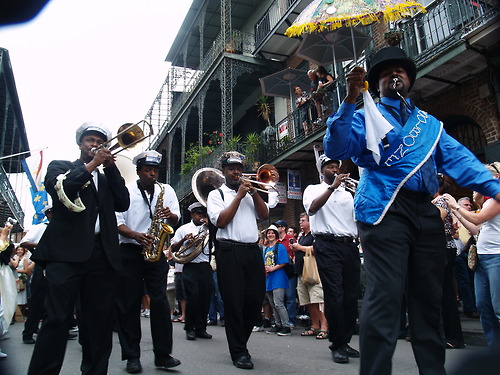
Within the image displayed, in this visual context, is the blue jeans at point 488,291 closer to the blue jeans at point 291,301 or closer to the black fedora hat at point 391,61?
the black fedora hat at point 391,61

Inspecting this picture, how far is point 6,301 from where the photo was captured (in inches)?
254

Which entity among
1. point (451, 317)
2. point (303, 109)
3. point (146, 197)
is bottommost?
point (451, 317)

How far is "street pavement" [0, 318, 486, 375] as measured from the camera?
3.88m

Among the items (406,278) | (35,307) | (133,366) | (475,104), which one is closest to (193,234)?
(35,307)

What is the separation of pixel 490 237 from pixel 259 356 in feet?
8.77

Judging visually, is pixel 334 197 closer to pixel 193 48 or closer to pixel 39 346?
pixel 39 346

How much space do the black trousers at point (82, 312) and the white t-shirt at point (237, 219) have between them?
1.32 metres

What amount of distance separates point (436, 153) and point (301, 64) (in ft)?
44.7

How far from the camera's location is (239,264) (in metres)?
4.23

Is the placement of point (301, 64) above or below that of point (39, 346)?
above

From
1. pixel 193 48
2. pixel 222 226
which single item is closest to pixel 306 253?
pixel 222 226

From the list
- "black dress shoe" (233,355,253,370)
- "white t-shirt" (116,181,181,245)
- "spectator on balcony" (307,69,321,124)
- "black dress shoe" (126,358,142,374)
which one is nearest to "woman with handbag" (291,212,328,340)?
"black dress shoe" (233,355,253,370)

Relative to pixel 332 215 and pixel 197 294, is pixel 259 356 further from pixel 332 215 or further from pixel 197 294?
pixel 197 294

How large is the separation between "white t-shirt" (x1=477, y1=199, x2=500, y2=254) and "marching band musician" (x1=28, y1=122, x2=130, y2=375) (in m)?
3.49
